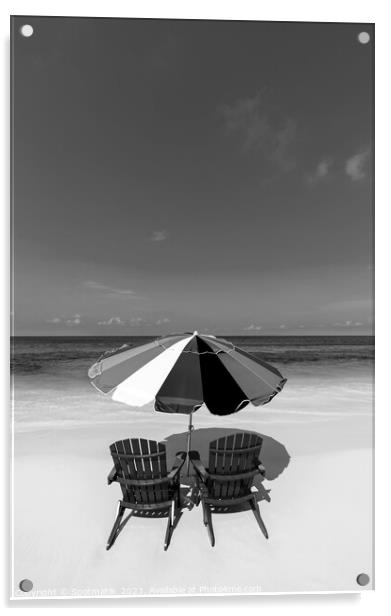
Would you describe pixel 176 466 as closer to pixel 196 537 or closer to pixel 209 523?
pixel 209 523

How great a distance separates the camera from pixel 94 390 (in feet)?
39.2

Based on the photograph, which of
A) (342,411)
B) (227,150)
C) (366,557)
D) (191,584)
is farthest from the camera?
(342,411)

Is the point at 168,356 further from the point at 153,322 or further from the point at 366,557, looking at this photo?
the point at 153,322

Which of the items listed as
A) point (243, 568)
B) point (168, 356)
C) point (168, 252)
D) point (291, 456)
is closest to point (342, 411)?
point (291, 456)

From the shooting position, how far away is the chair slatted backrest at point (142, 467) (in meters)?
3.33

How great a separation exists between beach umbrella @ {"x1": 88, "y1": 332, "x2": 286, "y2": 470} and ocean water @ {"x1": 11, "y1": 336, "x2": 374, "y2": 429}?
0.58 metres

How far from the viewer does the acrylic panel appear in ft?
11.0

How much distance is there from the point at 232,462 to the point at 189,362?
105 centimetres

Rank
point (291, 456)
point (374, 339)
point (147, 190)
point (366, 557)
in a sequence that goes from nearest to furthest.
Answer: point (366, 557), point (374, 339), point (291, 456), point (147, 190)

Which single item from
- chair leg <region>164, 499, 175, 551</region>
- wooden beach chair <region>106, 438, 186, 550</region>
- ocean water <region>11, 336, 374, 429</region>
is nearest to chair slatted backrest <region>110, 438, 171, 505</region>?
A: wooden beach chair <region>106, 438, 186, 550</region>

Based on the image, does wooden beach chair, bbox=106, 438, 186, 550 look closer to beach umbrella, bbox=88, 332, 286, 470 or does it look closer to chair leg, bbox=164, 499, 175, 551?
chair leg, bbox=164, 499, 175, 551

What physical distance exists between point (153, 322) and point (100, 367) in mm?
19415

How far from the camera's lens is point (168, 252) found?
1978 cm

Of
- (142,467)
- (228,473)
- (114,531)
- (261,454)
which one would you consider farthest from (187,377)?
(261,454)
